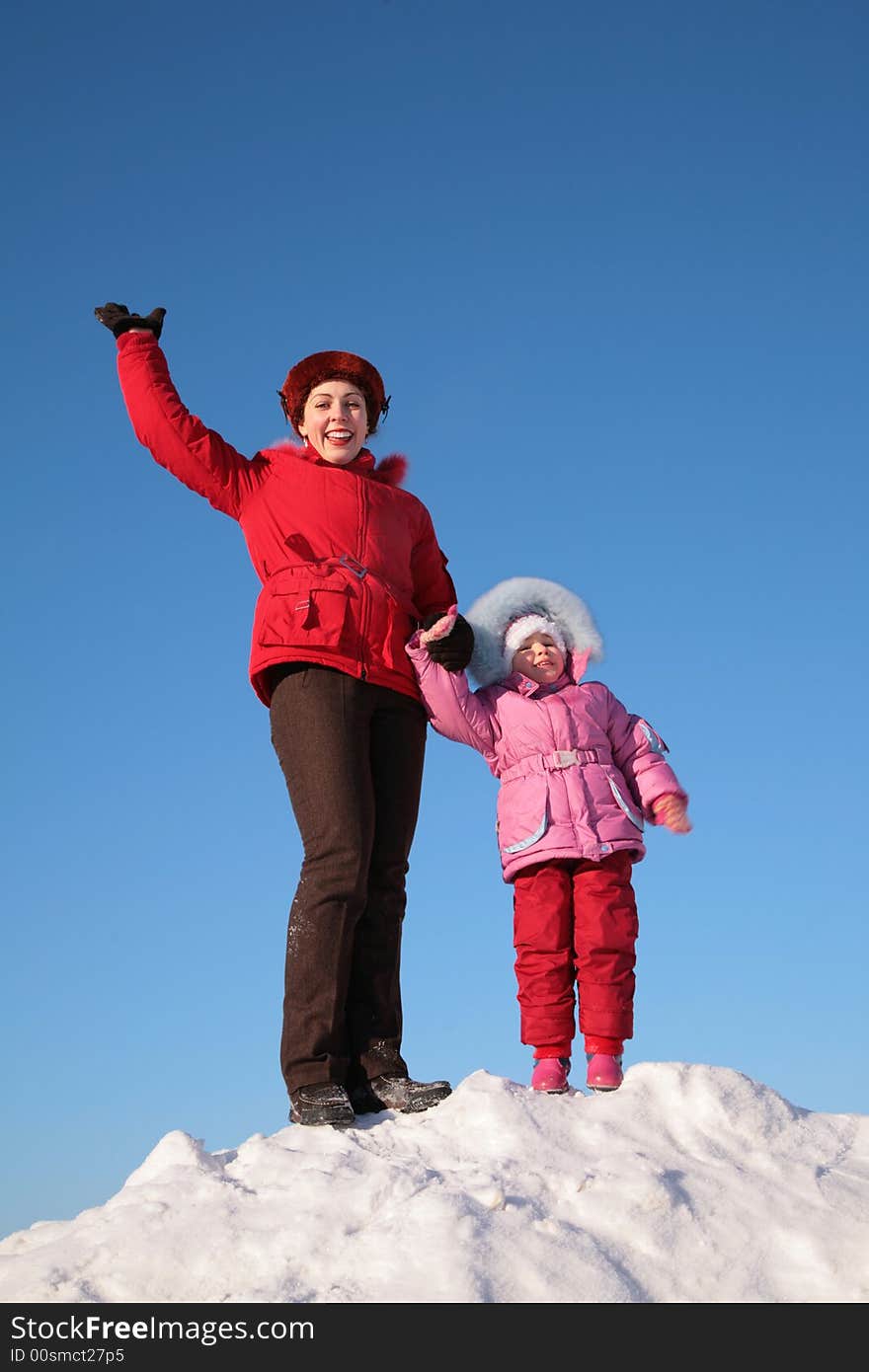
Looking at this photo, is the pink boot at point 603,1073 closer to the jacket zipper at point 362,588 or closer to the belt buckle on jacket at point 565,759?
the belt buckle on jacket at point 565,759

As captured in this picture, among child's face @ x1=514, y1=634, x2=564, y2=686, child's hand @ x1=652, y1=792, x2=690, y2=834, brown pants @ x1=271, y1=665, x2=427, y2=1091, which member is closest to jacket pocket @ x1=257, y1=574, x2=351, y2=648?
brown pants @ x1=271, y1=665, x2=427, y2=1091

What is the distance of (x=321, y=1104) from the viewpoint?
15.2 ft

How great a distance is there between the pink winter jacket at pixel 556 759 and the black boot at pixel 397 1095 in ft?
2.99

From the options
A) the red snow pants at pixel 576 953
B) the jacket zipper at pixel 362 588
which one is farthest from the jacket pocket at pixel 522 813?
the jacket zipper at pixel 362 588

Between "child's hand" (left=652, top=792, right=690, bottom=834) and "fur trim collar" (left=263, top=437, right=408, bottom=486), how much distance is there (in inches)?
71.7

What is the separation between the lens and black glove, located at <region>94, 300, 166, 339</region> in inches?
211

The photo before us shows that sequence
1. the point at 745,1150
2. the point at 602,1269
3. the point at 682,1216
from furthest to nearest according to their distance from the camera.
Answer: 1. the point at 745,1150
2. the point at 682,1216
3. the point at 602,1269

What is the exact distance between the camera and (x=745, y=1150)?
4.38 meters

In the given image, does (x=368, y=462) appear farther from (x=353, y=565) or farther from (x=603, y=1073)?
(x=603, y=1073)

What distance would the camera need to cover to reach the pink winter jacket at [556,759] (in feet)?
16.9

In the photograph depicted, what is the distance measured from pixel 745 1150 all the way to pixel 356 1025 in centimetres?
157
